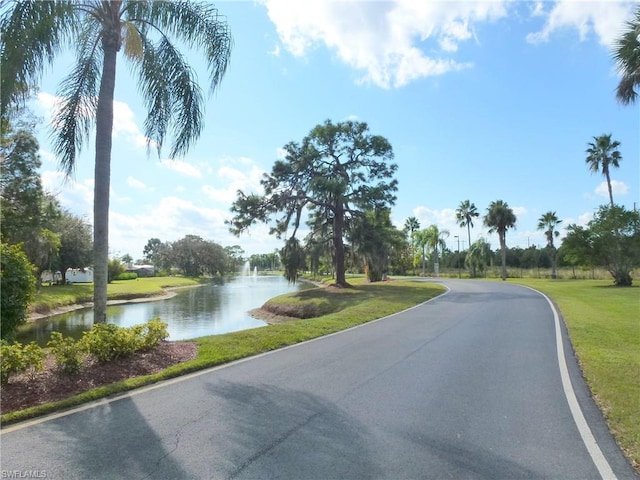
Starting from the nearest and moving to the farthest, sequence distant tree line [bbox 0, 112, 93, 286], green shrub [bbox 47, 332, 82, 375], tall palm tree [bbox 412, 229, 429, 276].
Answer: green shrub [bbox 47, 332, 82, 375]
distant tree line [bbox 0, 112, 93, 286]
tall palm tree [bbox 412, 229, 429, 276]

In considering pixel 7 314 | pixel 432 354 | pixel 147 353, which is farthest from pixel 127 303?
pixel 432 354

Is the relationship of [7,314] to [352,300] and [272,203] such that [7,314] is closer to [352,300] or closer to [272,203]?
[352,300]

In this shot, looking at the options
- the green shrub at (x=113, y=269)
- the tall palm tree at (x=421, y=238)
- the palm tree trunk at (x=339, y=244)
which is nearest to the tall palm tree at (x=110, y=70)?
the palm tree trunk at (x=339, y=244)

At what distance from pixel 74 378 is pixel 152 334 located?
204 centimetres

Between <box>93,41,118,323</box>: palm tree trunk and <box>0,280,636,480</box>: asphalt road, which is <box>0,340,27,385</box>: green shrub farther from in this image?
<box>93,41,118,323</box>: palm tree trunk

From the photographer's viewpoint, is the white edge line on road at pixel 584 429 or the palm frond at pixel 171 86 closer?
the white edge line on road at pixel 584 429

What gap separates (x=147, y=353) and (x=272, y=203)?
21.6 metres

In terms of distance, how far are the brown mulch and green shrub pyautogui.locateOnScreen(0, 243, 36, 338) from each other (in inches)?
95.4

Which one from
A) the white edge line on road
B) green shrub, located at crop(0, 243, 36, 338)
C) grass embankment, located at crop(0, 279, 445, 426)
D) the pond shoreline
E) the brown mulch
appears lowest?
the pond shoreline

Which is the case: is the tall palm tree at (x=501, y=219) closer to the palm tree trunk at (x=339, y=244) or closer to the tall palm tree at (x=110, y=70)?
the palm tree trunk at (x=339, y=244)

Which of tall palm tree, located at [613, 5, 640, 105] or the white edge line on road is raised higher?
tall palm tree, located at [613, 5, 640, 105]

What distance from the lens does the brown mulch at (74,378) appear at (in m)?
5.56

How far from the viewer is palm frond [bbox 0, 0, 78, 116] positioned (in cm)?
675

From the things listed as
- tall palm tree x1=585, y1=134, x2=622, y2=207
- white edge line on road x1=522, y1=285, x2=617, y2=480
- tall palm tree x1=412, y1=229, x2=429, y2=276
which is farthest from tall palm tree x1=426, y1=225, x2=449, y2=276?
white edge line on road x1=522, y1=285, x2=617, y2=480
